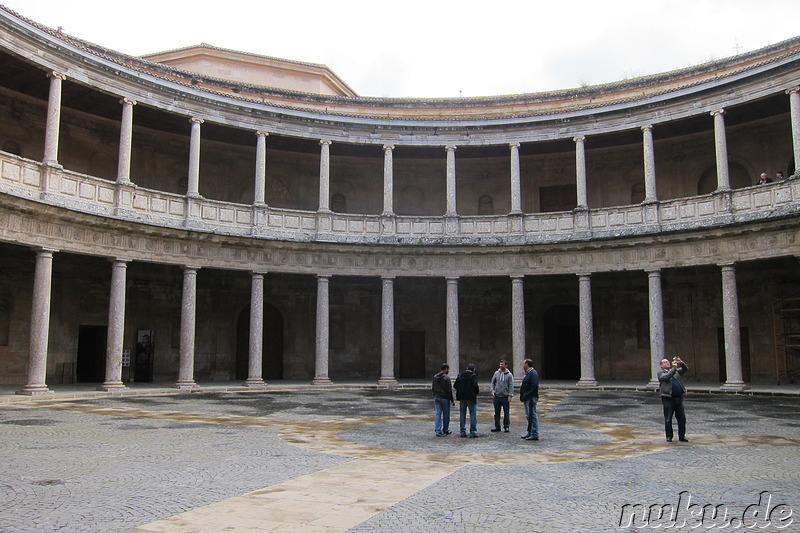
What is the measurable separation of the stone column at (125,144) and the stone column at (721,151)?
66.9ft

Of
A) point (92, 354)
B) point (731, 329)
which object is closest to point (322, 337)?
point (92, 354)

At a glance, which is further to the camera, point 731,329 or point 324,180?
point 324,180

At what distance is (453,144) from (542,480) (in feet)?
68.5

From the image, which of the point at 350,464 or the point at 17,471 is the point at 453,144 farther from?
the point at 17,471

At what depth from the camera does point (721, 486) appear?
8117 millimetres

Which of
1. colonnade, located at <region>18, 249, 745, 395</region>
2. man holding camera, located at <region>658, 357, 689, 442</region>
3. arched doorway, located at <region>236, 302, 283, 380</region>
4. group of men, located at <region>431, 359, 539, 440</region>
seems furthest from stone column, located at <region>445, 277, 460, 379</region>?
man holding camera, located at <region>658, 357, 689, 442</region>

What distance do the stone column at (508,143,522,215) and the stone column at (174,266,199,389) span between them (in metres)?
12.6

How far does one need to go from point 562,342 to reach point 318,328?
11.6 metres

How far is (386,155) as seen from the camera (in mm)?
27500

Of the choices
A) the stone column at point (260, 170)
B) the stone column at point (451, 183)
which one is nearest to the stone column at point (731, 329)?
the stone column at point (451, 183)

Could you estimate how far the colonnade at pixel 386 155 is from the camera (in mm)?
20516

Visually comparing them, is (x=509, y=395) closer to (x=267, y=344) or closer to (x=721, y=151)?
(x=721, y=151)

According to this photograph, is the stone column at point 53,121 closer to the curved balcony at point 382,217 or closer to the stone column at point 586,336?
the curved balcony at point 382,217
